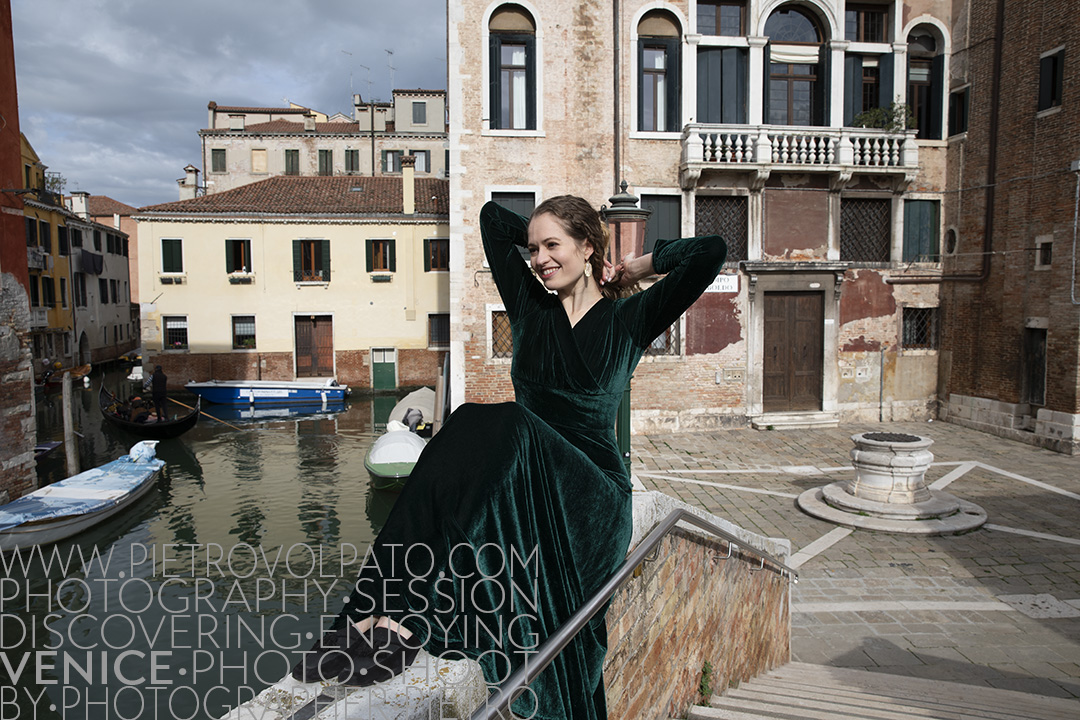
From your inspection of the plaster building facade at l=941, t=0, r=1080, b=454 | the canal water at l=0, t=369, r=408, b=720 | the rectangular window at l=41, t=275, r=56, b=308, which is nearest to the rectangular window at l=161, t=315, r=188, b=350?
the rectangular window at l=41, t=275, r=56, b=308

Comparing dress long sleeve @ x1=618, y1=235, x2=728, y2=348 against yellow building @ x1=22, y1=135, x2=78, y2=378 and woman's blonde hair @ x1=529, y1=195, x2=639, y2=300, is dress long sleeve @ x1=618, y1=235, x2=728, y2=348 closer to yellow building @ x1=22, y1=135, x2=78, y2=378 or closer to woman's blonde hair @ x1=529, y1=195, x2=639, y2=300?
woman's blonde hair @ x1=529, y1=195, x2=639, y2=300

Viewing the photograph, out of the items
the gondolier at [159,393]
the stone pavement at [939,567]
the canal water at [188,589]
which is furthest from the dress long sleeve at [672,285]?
the gondolier at [159,393]

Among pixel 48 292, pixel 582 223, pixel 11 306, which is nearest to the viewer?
pixel 582 223

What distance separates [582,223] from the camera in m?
1.96

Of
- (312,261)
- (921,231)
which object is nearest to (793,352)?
(921,231)

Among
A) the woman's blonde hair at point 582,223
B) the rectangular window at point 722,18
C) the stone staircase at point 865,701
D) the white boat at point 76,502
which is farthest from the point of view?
the rectangular window at point 722,18

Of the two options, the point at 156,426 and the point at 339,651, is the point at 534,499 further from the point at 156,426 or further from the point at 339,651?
the point at 156,426

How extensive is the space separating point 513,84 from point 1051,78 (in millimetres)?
9235

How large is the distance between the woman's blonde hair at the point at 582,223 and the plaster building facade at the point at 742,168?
1152 centimetres

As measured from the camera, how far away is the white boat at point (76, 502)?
9.19 meters

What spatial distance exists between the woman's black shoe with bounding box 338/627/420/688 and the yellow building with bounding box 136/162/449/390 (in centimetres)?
2122

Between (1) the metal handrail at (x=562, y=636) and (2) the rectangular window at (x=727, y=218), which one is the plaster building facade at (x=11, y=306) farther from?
(2) the rectangular window at (x=727, y=218)

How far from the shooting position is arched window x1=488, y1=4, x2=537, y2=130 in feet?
43.0

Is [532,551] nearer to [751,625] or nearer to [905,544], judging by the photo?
[751,625]
